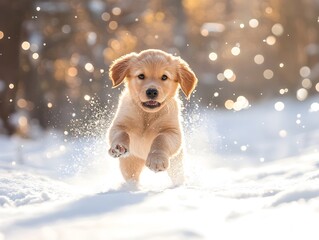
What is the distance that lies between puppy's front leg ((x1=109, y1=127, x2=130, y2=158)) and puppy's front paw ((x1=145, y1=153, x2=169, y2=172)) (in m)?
0.21

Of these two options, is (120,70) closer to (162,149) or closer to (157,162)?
(162,149)

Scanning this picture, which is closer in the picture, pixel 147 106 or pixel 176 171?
pixel 147 106

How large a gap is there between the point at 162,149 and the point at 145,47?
1705 cm

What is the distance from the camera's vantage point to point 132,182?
531 cm

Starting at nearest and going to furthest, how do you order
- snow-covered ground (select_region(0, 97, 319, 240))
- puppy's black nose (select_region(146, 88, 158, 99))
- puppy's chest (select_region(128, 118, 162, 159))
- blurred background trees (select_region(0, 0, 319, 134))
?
snow-covered ground (select_region(0, 97, 319, 240)) → puppy's black nose (select_region(146, 88, 158, 99)) → puppy's chest (select_region(128, 118, 162, 159)) → blurred background trees (select_region(0, 0, 319, 134))

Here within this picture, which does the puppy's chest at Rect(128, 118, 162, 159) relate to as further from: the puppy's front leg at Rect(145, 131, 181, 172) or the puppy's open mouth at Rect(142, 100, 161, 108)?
the puppy's open mouth at Rect(142, 100, 161, 108)

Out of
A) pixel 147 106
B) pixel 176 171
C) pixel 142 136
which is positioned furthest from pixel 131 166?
pixel 147 106

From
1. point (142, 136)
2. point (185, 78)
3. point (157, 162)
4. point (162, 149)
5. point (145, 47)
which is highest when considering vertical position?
point (145, 47)

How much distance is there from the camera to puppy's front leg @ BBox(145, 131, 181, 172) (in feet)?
15.5

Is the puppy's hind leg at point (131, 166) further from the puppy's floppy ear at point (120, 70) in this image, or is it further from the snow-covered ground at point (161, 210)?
the puppy's floppy ear at point (120, 70)

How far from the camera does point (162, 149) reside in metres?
4.91

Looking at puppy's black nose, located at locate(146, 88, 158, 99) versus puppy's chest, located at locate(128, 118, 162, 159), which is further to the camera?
puppy's chest, located at locate(128, 118, 162, 159)

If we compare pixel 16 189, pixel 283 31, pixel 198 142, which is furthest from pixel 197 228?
pixel 283 31

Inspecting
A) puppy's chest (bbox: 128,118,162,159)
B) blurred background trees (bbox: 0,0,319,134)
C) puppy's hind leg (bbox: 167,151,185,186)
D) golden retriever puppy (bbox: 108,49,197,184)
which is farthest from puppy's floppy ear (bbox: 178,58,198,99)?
blurred background trees (bbox: 0,0,319,134)
